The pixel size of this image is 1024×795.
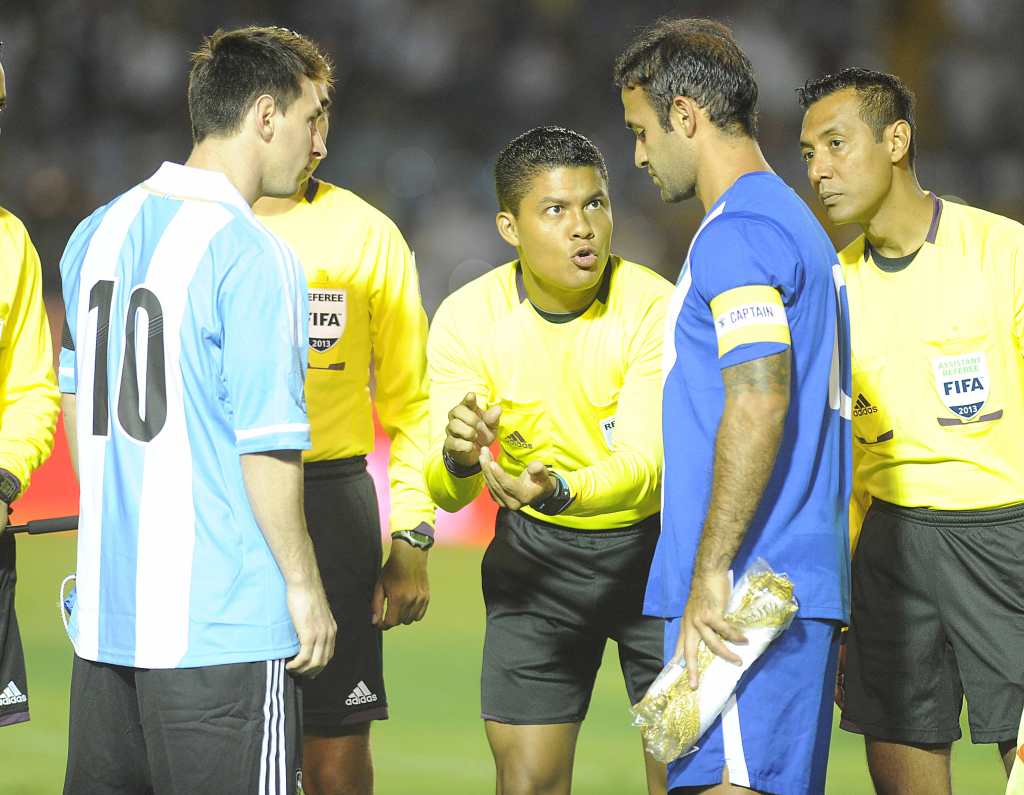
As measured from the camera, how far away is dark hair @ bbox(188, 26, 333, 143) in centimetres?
289

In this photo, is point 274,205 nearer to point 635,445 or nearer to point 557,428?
point 557,428

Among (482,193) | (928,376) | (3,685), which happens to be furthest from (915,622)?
(482,193)

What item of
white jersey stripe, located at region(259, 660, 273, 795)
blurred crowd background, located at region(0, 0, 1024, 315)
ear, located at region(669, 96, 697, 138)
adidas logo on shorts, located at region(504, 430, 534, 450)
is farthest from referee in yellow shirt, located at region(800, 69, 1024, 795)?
blurred crowd background, located at region(0, 0, 1024, 315)

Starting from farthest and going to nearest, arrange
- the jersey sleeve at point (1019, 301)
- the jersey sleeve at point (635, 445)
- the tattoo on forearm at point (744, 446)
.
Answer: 1. the jersey sleeve at point (1019, 301)
2. the jersey sleeve at point (635, 445)
3. the tattoo on forearm at point (744, 446)

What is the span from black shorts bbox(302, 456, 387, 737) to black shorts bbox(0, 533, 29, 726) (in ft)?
2.49

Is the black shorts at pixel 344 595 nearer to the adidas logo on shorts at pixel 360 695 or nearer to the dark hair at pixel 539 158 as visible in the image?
the adidas logo on shorts at pixel 360 695

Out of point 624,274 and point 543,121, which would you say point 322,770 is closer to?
point 624,274

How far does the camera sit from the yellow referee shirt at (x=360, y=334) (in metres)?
3.92

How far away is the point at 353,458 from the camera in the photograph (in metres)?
4.01

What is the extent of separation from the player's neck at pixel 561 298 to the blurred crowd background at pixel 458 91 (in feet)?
24.4

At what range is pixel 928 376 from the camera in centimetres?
367

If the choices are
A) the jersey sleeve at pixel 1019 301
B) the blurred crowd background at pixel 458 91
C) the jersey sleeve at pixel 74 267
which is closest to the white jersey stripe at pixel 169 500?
the jersey sleeve at pixel 74 267

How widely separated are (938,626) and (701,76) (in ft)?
5.39

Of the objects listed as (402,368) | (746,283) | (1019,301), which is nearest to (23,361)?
(402,368)
